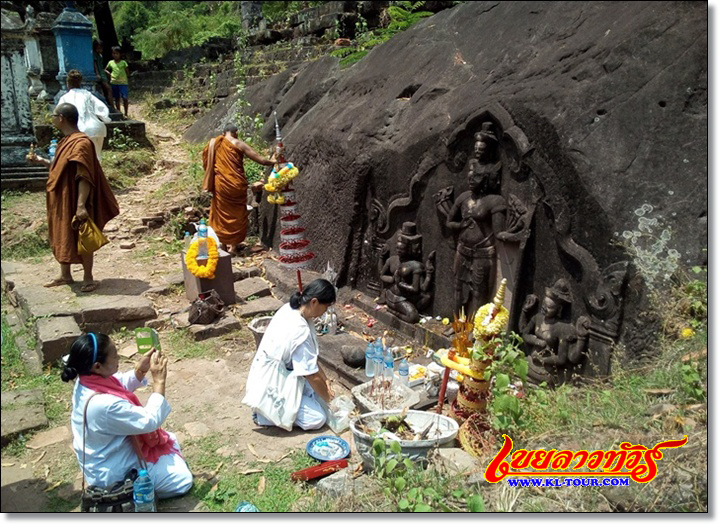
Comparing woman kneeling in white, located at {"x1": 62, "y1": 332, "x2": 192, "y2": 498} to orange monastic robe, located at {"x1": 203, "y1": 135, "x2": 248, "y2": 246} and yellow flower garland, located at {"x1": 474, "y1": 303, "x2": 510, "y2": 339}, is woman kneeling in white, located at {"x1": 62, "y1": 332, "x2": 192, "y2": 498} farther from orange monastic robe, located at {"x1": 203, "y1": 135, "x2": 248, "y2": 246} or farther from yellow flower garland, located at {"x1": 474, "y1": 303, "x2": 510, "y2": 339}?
orange monastic robe, located at {"x1": 203, "y1": 135, "x2": 248, "y2": 246}

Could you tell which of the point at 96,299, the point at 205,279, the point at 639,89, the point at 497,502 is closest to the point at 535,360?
the point at 497,502

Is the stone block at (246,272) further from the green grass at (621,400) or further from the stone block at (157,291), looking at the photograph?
the green grass at (621,400)

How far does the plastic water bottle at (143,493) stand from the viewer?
3148mm

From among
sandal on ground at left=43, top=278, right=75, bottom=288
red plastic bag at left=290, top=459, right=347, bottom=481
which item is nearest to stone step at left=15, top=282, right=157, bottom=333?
sandal on ground at left=43, top=278, right=75, bottom=288

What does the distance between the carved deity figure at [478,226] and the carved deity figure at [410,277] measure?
46 centimetres

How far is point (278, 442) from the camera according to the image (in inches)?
166

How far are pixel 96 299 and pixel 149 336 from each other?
98.1 inches

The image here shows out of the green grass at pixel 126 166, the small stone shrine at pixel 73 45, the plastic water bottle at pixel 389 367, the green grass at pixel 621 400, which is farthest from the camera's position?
the small stone shrine at pixel 73 45

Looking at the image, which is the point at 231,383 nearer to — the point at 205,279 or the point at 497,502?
the point at 205,279

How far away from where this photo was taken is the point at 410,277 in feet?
19.5

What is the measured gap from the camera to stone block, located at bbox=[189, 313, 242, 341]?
19.9 feet

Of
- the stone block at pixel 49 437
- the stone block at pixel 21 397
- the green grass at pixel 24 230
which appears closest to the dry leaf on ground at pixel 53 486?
the stone block at pixel 49 437

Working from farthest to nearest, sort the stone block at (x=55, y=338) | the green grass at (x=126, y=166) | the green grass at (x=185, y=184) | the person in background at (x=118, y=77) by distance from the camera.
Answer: the person in background at (x=118, y=77) < the green grass at (x=126, y=166) < the green grass at (x=185, y=184) < the stone block at (x=55, y=338)

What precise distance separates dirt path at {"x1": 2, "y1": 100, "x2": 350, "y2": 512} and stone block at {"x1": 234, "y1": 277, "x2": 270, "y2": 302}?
653 mm
